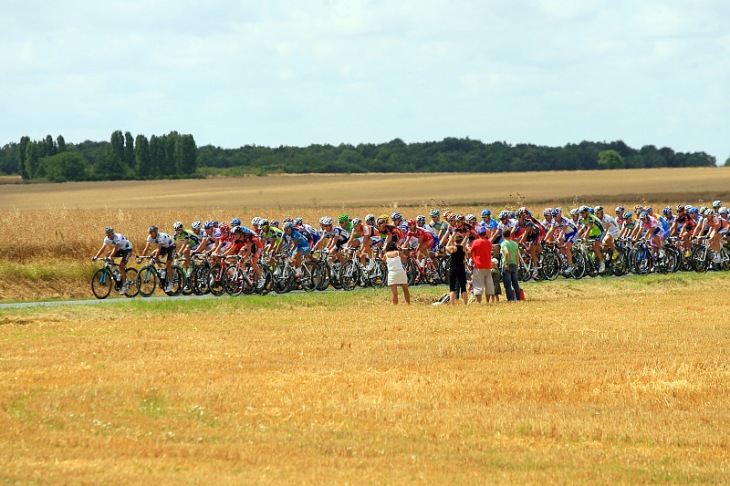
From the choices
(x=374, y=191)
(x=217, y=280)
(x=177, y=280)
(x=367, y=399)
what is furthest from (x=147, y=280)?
(x=374, y=191)

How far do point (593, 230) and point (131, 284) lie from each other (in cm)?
1280

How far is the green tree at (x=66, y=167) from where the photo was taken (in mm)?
111375

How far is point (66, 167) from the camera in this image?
112 metres

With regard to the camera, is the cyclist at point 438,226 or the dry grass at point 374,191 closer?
the cyclist at point 438,226

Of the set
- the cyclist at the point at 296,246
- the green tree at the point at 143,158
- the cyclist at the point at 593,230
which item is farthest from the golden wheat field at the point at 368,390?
the green tree at the point at 143,158

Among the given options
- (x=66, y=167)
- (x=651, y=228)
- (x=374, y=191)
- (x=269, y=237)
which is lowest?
(x=374, y=191)

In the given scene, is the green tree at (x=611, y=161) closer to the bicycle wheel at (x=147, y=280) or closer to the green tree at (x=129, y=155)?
the green tree at (x=129, y=155)

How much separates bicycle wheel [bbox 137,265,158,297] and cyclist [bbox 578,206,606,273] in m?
11.8

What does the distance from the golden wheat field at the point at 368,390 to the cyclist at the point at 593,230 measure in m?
4.38

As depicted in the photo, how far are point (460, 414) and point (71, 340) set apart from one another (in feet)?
27.8

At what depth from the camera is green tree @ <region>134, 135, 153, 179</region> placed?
11975cm

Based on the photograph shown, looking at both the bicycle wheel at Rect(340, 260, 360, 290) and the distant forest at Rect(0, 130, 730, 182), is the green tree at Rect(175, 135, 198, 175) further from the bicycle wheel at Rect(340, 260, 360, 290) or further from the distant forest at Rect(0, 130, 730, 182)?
the bicycle wheel at Rect(340, 260, 360, 290)

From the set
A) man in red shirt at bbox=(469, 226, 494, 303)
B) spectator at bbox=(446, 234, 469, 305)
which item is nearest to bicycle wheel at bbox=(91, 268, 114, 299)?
spectator at bbox=(446, 234, 469, 305)

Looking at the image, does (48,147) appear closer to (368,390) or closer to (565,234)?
(565,234)
